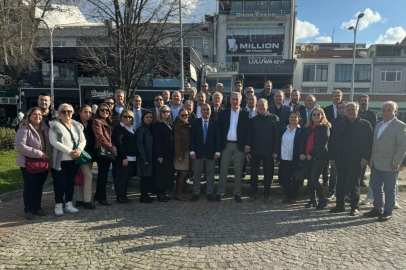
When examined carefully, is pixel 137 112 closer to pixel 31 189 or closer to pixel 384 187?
pixel 31 189

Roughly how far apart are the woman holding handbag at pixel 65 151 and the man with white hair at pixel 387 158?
5.29 metres

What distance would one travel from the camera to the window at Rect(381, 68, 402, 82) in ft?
123

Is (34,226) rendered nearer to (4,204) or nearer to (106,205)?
(106,205)

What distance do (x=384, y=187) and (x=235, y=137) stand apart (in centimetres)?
284

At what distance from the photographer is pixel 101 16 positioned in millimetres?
9688

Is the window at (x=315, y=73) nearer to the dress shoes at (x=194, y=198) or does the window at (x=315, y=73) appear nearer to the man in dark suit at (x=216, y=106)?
the man in dark suit at (x=216, y=106)

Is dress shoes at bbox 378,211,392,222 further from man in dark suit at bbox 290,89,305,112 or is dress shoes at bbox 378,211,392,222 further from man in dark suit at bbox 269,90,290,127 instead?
man in dark suit at bbox 290,89,305,112

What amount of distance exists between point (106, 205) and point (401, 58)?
143 feet

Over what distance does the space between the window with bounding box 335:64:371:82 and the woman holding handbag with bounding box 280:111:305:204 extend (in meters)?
35.1

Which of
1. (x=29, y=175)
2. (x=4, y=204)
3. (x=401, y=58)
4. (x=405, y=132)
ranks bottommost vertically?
(x=4, y=204)

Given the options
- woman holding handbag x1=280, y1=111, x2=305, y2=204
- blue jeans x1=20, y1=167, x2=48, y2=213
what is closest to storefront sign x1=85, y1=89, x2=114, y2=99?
blue jeans x1=20, y1=167, x2=48, y2=213

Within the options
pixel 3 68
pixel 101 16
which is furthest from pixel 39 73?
pixel 101 16

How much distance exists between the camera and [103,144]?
535cm

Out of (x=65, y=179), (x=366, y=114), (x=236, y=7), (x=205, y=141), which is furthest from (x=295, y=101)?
(x=236, y=7)
